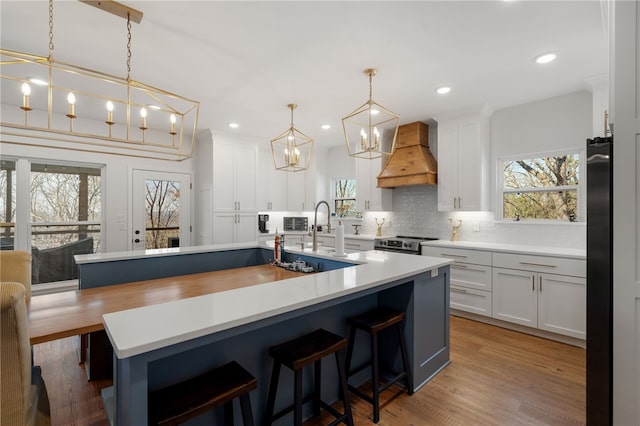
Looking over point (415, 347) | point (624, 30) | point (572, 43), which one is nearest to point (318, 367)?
point (415, 347)

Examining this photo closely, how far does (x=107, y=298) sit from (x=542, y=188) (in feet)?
15.3

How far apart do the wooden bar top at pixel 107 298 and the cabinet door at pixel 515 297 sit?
7.99ft

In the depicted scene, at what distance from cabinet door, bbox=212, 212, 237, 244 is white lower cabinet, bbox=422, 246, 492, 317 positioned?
340 centimetres

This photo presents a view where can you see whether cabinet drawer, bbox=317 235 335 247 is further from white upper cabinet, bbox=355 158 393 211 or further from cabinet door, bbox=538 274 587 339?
cabinet door, bbox=538 274 587 339

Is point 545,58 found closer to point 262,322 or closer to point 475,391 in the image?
point 475,391

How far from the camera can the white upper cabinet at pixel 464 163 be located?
400 centimetres

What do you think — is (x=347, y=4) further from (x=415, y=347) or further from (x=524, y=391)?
(x=524, y=391)

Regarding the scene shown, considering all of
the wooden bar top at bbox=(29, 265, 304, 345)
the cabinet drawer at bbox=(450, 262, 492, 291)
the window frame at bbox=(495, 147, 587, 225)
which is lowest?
the cabinet drawer at bbox=(450, 262, 492, 291)

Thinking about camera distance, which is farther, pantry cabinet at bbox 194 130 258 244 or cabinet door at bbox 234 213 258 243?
cabinet door at bbox 234 213 258 243

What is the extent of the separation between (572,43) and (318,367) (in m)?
3.20

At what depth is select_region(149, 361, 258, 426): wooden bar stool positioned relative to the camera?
1.12m

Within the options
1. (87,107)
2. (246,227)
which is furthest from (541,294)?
(87,107)

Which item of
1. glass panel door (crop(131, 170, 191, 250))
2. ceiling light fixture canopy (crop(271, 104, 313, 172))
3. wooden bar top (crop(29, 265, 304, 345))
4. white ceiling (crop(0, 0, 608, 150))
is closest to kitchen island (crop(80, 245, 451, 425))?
wooden bar top (crop(29, 265, 304, 345))

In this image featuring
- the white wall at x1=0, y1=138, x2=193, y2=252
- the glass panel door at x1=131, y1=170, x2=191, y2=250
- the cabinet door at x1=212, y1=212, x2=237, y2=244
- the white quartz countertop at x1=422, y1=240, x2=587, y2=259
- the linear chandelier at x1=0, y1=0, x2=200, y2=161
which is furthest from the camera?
the cabinet door at x1=212, y1=212, x2=237, y2=244
